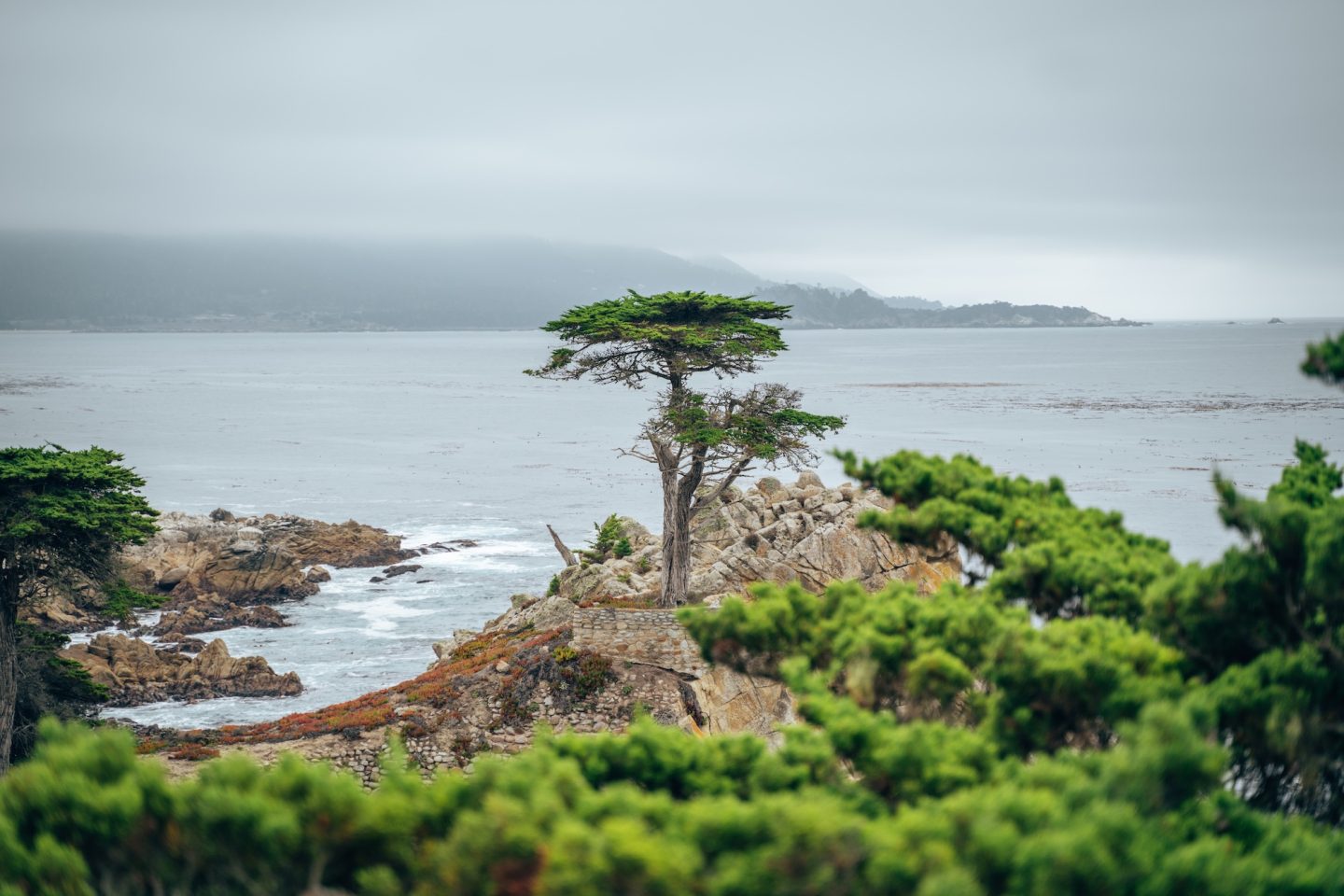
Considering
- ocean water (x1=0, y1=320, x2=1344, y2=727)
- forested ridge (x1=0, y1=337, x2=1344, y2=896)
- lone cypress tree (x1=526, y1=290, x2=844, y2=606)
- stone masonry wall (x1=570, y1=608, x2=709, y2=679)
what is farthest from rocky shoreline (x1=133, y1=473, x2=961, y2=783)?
ocean water (x1=0, y1=320, x2=1344, y2=727)

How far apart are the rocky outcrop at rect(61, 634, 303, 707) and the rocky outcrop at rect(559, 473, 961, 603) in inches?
369

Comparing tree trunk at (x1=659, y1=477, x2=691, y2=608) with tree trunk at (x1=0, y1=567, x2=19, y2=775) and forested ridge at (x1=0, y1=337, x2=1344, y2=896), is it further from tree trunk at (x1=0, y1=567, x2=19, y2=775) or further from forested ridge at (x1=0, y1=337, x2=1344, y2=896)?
forested ridge at (x1=0, y1=337, x2=1344, y2=896)

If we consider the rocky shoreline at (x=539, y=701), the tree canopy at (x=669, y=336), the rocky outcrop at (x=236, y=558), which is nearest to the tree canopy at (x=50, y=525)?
the rocky shoreline at (x=539, y=701)

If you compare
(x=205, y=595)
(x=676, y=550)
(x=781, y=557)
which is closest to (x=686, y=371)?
(x=676, y=550)

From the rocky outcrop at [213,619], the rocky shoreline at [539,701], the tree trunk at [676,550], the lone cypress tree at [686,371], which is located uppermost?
the lone cypress tree at [686,371]

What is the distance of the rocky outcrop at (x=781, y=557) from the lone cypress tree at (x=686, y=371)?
309 centimetres

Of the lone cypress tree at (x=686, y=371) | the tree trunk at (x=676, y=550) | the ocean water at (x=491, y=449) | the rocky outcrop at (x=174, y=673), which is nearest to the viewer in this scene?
the lone cypress tree at (x=686, y=371)

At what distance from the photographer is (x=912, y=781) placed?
779 cm

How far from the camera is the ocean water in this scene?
132ft

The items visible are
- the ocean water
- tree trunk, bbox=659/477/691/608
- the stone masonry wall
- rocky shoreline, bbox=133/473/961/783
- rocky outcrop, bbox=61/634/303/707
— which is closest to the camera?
rocky shoreline, bbox=133/473/961/783

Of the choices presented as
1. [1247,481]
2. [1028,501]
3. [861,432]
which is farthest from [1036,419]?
[1028,501]

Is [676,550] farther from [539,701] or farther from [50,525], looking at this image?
[50,525]

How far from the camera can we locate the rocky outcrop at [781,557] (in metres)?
27.7

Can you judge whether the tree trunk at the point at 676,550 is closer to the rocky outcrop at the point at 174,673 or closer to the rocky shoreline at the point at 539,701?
the rocky shoreline at the point at 539,701
